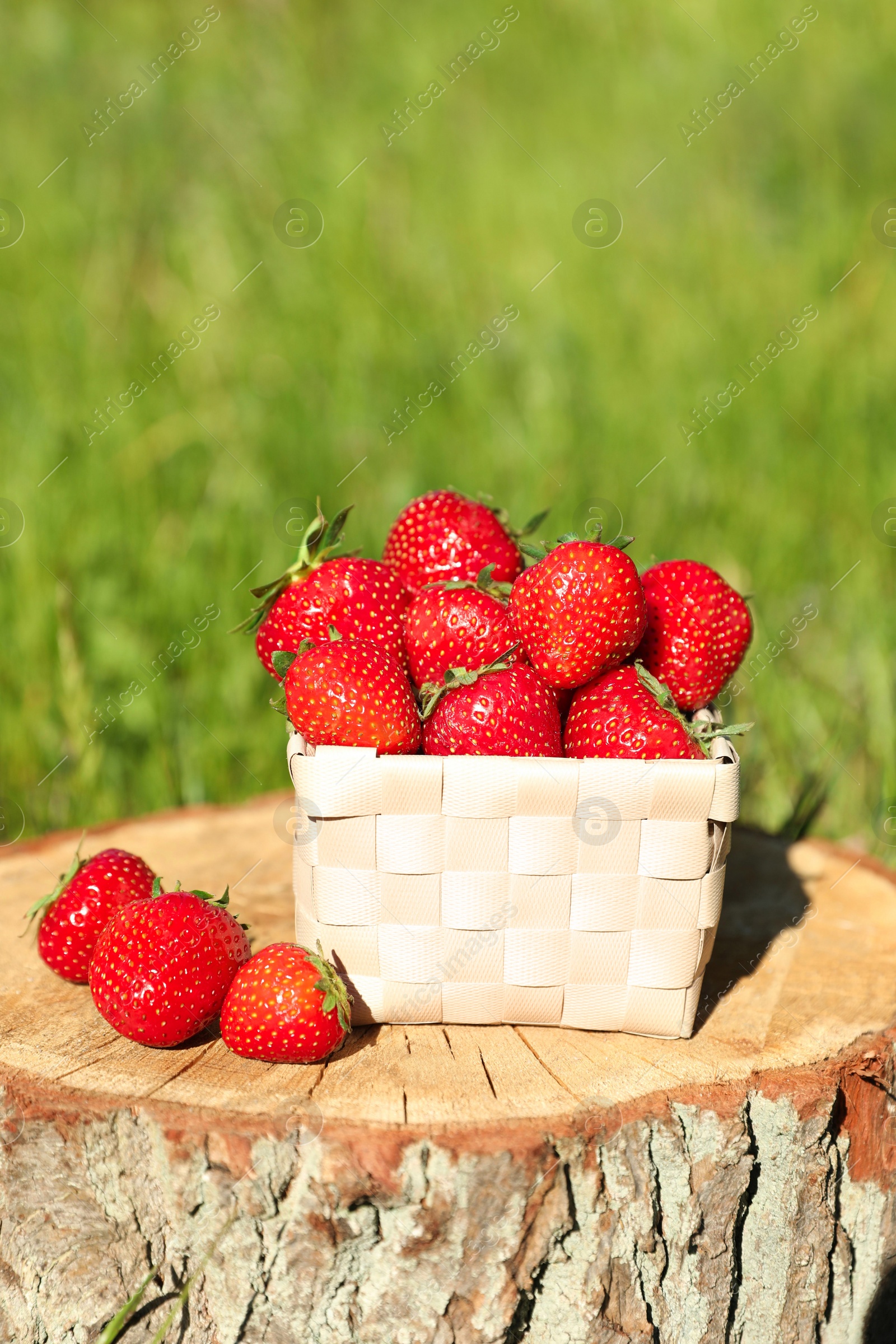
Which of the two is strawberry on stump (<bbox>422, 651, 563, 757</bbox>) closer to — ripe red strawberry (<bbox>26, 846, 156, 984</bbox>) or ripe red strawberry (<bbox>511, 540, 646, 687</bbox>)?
ripe red strawberry (<bbox>511, 540, 646, 687</bbox>)

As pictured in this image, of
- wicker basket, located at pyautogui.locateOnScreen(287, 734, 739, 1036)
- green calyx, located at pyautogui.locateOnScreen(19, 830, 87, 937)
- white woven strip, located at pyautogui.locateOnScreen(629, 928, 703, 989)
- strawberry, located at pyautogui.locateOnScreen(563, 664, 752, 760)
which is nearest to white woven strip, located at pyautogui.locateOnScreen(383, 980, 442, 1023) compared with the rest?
wicker basket, located at pyautogui.locateOnScreen(287, 734, 739, 1036)

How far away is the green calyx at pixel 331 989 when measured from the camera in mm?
1350

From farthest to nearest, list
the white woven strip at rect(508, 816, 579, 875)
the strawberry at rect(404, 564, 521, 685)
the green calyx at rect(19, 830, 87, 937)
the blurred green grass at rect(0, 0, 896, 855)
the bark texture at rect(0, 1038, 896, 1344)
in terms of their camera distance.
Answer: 1. the blurred green grass at rect(0, 0, 896, 855)
2. the green calyx at rect(19, 830, 87, 937)
3. the strawberry at rect(404, 564, 521, 685)
4. the white woven strip at rect(508, 816, 579, 875)
5. the bark texture at rect(0, 1038, 896, 1344)

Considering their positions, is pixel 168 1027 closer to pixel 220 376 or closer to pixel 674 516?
pixel 674 516

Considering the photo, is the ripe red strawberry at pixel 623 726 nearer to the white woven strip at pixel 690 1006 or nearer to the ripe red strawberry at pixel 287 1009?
the white woven strip at pixel 690 1006

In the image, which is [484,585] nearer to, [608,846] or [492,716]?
[492,716]

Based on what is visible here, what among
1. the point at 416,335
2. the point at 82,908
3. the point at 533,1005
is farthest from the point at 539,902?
the point at 416,335

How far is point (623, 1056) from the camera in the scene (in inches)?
56.1

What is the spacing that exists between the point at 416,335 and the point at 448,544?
246 centimetres

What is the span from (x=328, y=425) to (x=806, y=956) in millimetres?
2376

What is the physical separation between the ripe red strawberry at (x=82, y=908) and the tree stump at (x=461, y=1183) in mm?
57

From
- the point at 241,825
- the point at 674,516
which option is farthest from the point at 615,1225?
the point at 674,516

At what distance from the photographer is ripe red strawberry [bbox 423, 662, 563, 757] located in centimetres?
141

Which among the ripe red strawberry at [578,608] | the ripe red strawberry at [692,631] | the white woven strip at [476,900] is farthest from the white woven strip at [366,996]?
the ripe red strawberry at [692,631]
